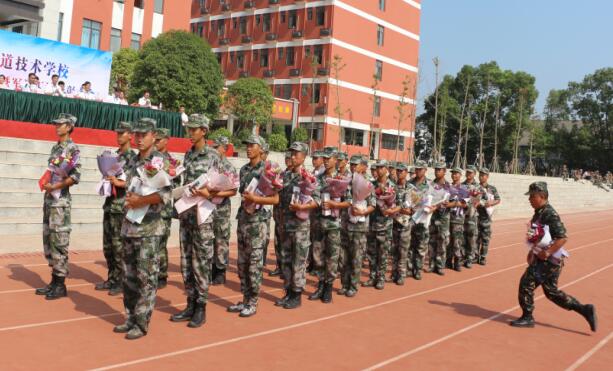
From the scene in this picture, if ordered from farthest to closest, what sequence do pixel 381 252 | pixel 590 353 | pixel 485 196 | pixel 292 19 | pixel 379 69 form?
pixel 379 69 → pixel 292 19 → pixel 485 196 → pixel 381 252 → pixel 590 353

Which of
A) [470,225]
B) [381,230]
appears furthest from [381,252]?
[470,225]

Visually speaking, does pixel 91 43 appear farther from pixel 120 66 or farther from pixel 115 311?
pixel 115 311

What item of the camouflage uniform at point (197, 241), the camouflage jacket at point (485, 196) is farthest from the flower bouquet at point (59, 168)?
the camouflage jacket at point (485, 196)

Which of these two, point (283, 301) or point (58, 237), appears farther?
point (283, 301)

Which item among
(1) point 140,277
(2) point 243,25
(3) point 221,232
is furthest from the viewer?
(2) point 243,25

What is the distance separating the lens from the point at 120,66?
27.8 m

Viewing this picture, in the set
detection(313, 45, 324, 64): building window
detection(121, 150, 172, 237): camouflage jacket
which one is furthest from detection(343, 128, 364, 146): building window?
detection(121, 150, 172, 237): camouflage jacket

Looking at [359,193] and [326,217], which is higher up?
[359,193]

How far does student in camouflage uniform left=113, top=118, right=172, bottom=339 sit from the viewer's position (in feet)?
17.1

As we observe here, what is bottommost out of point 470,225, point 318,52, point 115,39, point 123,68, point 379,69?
point 470,225

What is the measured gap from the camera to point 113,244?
271 inches

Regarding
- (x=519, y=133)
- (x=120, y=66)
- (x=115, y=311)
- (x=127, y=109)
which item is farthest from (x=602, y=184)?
(x=115, y=311)

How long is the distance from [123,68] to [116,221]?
2289cm

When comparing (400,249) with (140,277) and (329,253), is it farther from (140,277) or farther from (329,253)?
(140,277)
